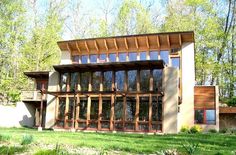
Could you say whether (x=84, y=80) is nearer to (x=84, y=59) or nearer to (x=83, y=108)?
(x=83, y=108)

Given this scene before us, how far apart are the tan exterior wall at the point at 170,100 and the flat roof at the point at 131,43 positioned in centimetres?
417

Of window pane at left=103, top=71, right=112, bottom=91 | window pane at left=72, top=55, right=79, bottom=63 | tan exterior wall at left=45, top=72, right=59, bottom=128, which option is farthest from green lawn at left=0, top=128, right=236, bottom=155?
window pane at left=72, top=55, right=79, bottom=63

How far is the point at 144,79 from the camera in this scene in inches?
909

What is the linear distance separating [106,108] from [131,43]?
6.66m

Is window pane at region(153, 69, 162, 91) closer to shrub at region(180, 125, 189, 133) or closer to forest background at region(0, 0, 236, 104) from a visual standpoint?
shrub at region(180, 125, 189, 133)

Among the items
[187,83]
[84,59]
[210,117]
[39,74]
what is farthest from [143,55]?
[39,74]

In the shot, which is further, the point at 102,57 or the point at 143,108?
the point at 102,57

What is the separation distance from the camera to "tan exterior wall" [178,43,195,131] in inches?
1029

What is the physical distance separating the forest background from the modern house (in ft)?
21.4

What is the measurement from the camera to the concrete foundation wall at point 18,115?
2831 centimetres

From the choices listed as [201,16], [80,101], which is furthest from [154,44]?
[201,16]

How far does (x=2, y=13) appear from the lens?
33.9 m

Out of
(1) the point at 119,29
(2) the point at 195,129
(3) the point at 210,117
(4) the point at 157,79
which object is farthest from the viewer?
(1) the point at 119,29

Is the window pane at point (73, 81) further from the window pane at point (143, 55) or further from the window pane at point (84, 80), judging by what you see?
the window pane at point (143, 55)
